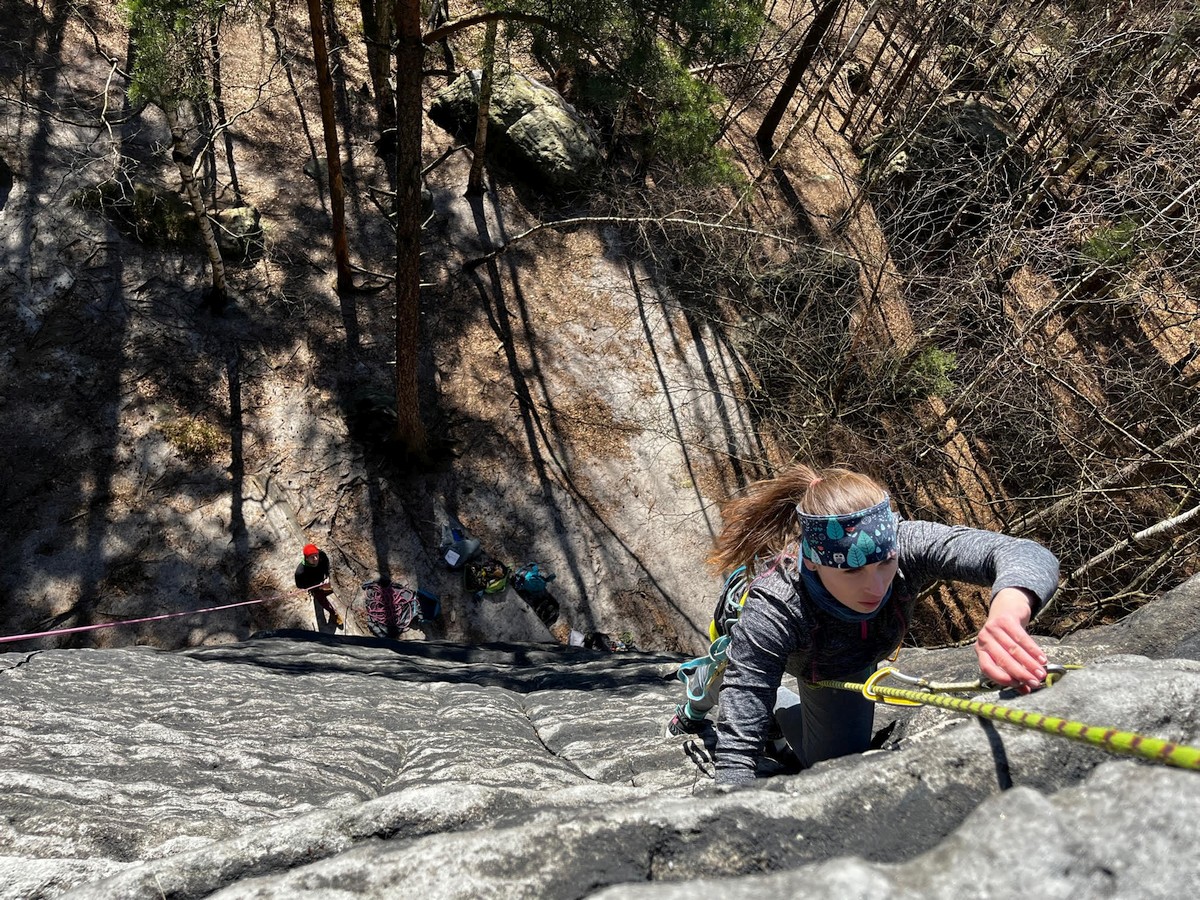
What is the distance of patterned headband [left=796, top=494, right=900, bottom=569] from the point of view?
1929mm

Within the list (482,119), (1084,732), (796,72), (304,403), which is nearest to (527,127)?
(482,119)

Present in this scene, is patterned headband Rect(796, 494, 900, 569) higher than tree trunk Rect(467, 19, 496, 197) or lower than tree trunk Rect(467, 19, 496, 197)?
lower

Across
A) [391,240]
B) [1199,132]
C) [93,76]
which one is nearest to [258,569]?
[391,240]

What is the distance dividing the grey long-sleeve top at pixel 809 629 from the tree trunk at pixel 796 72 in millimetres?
11320

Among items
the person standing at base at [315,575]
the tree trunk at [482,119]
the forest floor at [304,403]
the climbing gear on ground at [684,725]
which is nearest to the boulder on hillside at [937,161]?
the forest floor at [304,403]

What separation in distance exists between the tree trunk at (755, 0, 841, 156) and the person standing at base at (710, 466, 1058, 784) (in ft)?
36.9

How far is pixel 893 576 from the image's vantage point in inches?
81.2

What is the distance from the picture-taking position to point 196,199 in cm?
858

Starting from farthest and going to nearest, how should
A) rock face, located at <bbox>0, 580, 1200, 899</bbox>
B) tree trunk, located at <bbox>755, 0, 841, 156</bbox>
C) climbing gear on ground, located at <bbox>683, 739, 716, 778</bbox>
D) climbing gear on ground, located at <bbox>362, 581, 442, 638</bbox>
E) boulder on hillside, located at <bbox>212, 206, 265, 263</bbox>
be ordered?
tree trunk, located at <bbox>755, 0, 841, 156</bbox>
boulder on hillside, located at <bbox>212, 206, 265, 263</bbox>
climbing gear on ground, located at <bbox>362, 581, 442, 638</bbox>
climbing gear on ground, located at <bbox>683, 739, 716, 778</bbox>
rock face, located at <bbox>0, 580, 1200, 899</bbox>

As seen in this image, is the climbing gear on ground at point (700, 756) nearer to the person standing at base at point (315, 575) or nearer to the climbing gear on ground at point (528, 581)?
the person standing at base at point (315, 575)

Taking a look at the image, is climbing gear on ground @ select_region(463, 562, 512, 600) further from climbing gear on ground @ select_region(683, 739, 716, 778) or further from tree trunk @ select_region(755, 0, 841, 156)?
tree trunk @ select_region(755, 0, 841, 156)

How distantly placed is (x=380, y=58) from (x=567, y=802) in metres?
12.0

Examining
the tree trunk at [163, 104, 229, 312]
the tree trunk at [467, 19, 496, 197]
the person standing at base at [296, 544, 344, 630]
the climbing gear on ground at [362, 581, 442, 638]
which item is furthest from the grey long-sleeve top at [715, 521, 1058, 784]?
the tree trunk at [467, 19, 496, 197]

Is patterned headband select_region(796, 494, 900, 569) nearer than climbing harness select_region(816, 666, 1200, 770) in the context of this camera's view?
No
